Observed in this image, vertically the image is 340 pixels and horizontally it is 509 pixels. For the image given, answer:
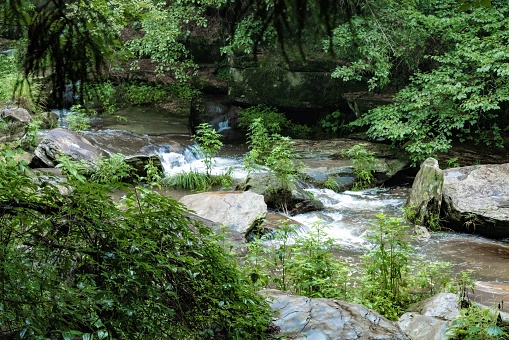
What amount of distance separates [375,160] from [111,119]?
7850mm

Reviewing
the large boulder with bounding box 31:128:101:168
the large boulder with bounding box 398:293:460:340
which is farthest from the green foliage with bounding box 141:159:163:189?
the large boulder with bounding box 398:293:460:340

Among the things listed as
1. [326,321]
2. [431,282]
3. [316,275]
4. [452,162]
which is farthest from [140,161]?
[326,321]

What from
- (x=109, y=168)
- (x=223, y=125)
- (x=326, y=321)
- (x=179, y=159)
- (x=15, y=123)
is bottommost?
(x=179, y=159)

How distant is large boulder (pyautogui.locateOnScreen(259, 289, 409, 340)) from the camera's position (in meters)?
3.55

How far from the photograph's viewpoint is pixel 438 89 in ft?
37.2

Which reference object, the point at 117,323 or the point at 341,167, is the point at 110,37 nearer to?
the point at 117,323

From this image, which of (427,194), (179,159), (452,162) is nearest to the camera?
(427,194)

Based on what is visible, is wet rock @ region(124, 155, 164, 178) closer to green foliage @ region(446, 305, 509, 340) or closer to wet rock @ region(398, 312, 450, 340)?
wet rock @ region(398, 312, 450, 340)

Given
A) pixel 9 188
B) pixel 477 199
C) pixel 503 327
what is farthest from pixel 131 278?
pixel 477 199

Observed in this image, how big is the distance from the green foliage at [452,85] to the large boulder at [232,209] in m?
4.91

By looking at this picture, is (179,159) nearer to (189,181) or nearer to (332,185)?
(189,181)

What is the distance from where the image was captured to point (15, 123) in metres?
11.4

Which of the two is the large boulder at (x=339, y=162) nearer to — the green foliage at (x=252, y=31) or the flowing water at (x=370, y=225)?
the flowing water at (x=370, y=225)

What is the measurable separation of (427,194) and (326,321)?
638cm
